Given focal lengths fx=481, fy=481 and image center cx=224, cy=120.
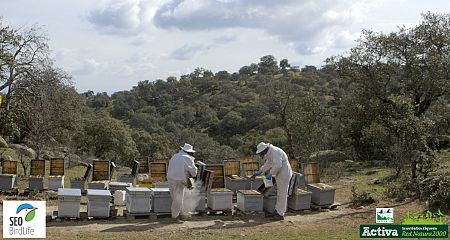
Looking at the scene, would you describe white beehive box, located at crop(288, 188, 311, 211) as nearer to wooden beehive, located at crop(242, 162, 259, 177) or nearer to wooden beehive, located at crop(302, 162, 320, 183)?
wooden beehive, located at crop(302, 162, 320, 183)

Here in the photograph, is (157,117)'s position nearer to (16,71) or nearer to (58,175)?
(16,71)

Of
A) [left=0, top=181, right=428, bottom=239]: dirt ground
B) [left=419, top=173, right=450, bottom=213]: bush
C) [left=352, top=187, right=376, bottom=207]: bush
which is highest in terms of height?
[left=419, top=173, right=450, bottom=213]: bush

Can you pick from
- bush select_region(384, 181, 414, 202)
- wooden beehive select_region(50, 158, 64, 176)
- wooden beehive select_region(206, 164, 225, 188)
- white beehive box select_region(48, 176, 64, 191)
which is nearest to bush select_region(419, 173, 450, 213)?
bush select_region(384, 181, 414, 202)

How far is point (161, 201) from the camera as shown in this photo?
39.9ft

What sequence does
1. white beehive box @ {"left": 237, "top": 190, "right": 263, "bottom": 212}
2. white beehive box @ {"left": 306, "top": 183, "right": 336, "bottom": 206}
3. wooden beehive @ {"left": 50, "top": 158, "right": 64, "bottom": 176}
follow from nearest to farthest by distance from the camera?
white beehive box @ {"left": 237, "top": 190, "right": 263, "bottom": 212}
white beehive box @ {"left": 306, "top": 183, "right": 336, "bottom": 206}
wooden beehive @ {"left": 50, "top": 158, "right": 64, "bottom": 176}

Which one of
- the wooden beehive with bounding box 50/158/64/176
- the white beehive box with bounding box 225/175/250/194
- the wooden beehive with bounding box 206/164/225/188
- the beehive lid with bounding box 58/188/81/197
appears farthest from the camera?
the wooden beehive with bounding box 50/158/64/176

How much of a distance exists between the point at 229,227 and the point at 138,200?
236cm

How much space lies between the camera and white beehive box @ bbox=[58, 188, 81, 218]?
11.4m

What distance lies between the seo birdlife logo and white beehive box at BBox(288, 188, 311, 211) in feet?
21.4

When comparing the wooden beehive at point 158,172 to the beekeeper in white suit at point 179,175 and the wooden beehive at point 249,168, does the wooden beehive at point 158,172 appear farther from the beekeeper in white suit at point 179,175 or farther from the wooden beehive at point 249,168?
the beekeeper in white suit at point 179,175

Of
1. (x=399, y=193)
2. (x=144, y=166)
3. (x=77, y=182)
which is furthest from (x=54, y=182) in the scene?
(x=399, y=193)

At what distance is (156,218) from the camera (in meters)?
12.1

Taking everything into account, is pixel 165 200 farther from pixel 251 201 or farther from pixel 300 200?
pixel 300 200

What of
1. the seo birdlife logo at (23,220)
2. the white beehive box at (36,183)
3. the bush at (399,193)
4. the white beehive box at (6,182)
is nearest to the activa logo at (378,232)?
the bush at (399,193)
